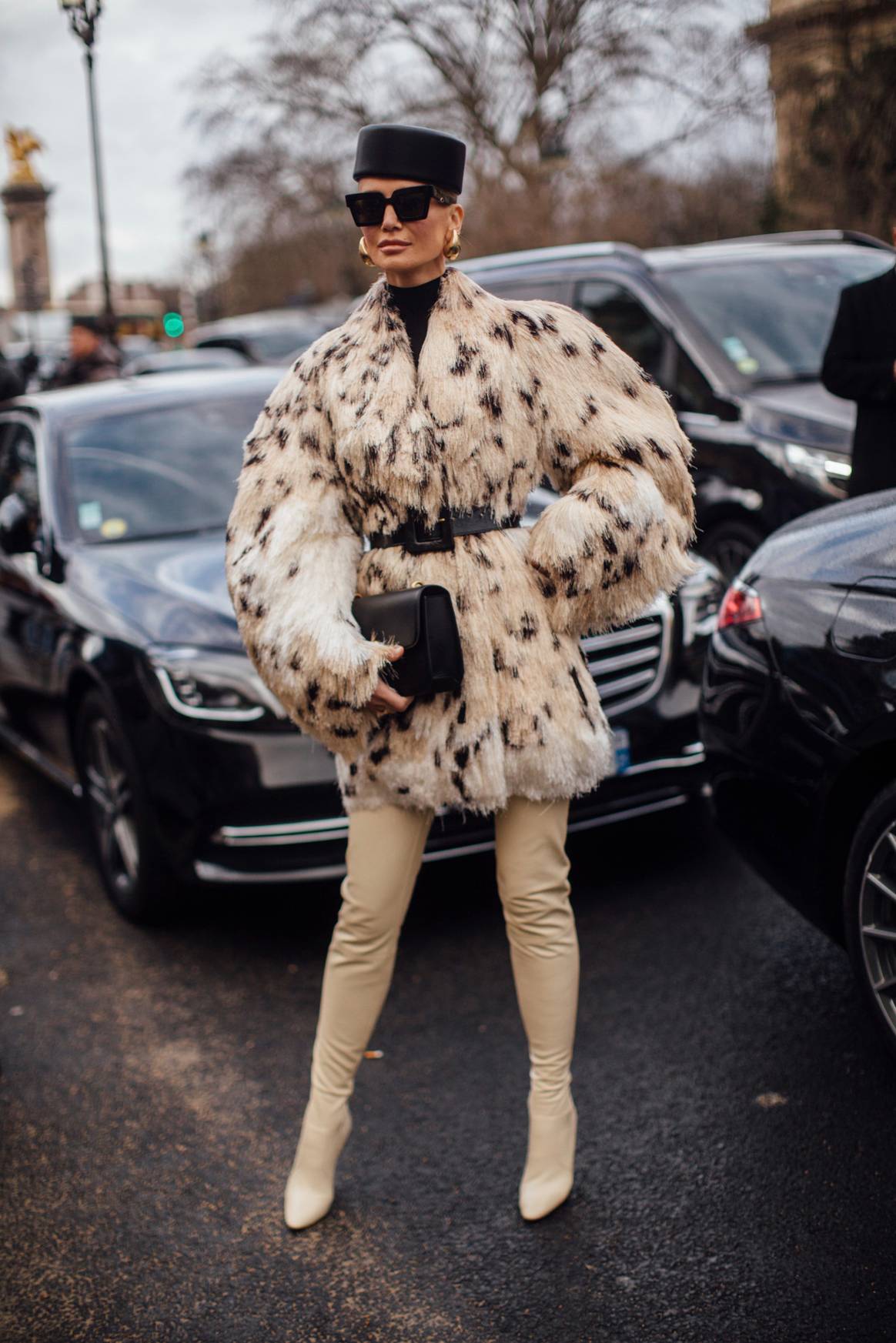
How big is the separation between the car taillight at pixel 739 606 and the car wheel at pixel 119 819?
5.95 feet

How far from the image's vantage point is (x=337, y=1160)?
3.17 m

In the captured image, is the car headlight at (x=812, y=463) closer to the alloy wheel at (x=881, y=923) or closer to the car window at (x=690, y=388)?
the car window at (x=690, y=388)

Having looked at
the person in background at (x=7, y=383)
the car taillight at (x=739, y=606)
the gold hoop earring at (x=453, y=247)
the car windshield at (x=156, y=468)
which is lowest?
the person in background at (x=7, y=383)

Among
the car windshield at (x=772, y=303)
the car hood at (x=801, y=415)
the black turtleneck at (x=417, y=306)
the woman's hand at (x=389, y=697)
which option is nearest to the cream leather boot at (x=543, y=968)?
the woman's hand at (x=389, y=697)

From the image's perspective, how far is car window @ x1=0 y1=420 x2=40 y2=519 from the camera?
18.3 ft

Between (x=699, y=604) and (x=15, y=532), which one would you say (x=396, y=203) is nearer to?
(x=699, y=604)

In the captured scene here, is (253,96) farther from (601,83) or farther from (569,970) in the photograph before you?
(569,970)

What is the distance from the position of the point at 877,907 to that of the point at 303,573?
4.73 ft

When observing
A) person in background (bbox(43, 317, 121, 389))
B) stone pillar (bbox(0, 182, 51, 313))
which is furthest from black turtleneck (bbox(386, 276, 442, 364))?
stone pillar (bbox(0, 182, 51, 313))

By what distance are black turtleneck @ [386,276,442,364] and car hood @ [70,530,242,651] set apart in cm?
160

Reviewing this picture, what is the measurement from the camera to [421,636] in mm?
2705

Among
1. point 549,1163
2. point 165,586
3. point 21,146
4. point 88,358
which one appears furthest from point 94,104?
point 549,1163

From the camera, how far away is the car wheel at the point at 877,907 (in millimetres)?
3055

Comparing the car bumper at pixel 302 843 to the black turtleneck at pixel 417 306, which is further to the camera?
the car bumper at pixel 302 843
